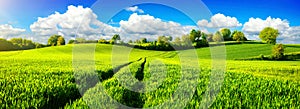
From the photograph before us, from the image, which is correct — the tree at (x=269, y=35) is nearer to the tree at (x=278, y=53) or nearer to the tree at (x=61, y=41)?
the tree at (x=278, y=53)

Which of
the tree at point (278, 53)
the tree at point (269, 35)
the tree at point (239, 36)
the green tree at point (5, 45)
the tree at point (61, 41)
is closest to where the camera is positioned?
the tree at point (278, 53)

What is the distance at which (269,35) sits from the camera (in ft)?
339

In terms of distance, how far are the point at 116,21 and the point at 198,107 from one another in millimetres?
6771

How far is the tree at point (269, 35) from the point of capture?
102250mm

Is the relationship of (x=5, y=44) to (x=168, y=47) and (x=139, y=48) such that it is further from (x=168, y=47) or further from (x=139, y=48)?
(x=168, y=47)

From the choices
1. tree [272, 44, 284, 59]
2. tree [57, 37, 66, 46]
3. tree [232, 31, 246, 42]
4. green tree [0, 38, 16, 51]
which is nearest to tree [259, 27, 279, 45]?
tree [232, 31, 246, 42]

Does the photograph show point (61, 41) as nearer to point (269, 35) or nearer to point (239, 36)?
point (239, 36)

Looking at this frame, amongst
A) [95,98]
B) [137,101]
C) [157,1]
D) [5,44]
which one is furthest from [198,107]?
[5,44]

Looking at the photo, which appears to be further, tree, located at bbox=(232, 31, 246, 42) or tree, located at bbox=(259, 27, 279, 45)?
tree, located at bbox=(232, 31, 246, 42)

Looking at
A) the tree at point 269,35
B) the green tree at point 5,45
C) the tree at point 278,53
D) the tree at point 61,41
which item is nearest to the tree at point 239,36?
the tree at point 269,35

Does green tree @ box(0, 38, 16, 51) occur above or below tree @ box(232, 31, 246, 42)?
below

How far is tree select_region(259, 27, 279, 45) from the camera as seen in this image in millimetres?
102250

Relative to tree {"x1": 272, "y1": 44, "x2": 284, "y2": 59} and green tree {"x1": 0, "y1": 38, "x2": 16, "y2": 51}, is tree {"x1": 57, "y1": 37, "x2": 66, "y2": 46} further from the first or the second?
tree {"x1": 272, "y1": 44, "x2": 284, "y2": 59}

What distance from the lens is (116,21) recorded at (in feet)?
41.1
